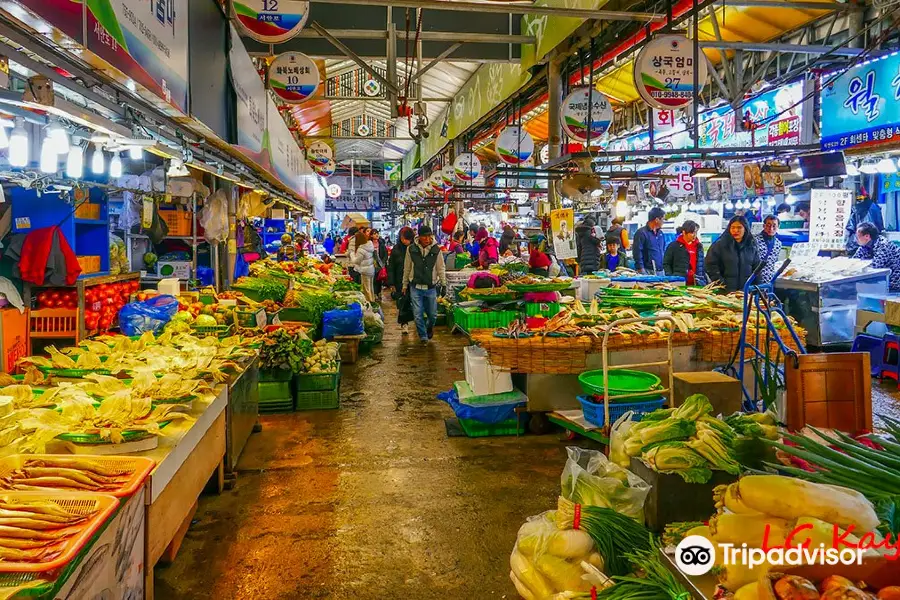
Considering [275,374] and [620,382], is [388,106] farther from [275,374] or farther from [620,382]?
[620,382]

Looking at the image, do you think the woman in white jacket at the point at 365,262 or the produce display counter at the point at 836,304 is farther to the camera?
the woman in white jacket at the point at 365,262

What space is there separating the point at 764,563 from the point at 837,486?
34 centimetres

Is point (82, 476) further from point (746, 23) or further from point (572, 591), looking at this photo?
point (746, 23)

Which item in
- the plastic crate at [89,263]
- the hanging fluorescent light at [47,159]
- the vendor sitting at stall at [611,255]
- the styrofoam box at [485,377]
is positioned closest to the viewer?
the hanging fluorescent light at [47,159]

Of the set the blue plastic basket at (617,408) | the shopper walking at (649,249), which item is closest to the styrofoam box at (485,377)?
the blue plastic basket at (617,408)

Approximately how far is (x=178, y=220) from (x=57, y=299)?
370 centimetres

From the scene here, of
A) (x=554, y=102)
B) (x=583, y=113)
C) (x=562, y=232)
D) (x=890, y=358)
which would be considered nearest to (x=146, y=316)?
(x=583, y=113)

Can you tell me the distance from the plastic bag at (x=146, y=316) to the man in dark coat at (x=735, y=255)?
7657 millimetres

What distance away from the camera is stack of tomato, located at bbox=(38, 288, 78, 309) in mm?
7594

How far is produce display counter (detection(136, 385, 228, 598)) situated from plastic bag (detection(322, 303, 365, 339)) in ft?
16.2

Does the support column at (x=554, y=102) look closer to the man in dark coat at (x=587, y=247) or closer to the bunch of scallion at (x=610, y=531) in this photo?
the man in dark coat at (x=587, y=247)

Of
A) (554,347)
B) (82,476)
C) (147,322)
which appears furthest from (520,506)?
(147,322)

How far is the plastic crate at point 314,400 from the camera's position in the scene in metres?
7.27

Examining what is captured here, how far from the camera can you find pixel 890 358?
8.37m
